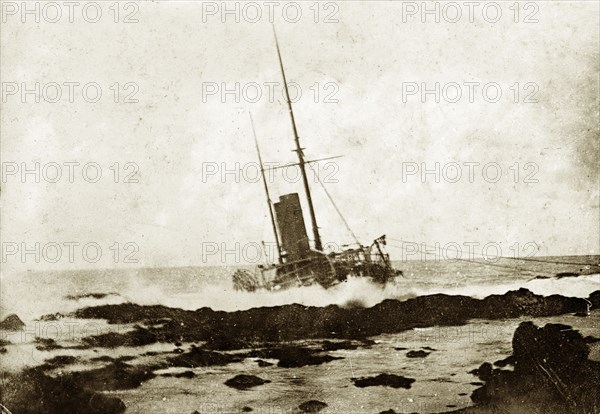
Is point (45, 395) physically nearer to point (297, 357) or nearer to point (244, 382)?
point (244, 382)

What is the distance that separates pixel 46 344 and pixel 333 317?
96.7 inches

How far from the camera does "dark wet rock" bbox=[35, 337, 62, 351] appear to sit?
4.50 meters

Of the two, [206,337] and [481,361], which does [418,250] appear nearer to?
[481,361]

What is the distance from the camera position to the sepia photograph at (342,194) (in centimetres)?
421

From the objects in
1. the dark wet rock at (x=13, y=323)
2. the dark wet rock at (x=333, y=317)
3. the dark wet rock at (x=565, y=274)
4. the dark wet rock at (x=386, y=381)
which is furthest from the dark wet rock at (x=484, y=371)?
the dark wet rock at (x=13, y=323)

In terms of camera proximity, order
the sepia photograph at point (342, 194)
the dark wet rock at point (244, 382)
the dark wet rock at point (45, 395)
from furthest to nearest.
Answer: the dark wet rock at point (45, 395), the dark wet rock at point (244, 382), the sepia photograph at point (342, 194)

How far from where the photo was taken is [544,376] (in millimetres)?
4297

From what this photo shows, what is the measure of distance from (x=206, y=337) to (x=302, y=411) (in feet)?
3.22

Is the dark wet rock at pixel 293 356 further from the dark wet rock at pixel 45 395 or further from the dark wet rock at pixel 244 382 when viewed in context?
the dark wet rock at pixel 45 395

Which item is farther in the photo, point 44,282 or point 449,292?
point 44,282

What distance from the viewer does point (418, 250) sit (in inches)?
166

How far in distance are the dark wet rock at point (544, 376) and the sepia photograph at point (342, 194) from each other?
0.02 meters

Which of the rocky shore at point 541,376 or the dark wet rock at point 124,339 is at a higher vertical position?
the dark wet rock at point 124,339

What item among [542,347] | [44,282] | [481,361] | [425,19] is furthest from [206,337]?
[425,19]
